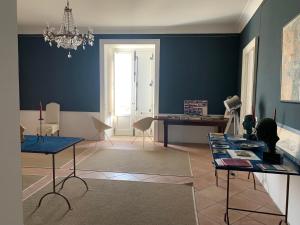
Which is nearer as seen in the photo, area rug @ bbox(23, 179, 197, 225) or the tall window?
area rug @ bbox(23, 179, 197, 225)

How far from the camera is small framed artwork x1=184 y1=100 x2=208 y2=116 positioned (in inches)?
236

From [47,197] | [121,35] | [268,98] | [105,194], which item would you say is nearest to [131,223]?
[105,194]

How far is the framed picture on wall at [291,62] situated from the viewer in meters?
2.33

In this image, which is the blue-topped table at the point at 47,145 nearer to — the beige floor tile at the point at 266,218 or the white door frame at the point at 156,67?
the beige floor tile at the point at 266,218

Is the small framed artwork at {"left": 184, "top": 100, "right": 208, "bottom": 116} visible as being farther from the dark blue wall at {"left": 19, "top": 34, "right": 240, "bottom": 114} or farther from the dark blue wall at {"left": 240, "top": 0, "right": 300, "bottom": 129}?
the dark blue wall at {"left": 240, "top": 0, "right": 300, "bottom": 129}

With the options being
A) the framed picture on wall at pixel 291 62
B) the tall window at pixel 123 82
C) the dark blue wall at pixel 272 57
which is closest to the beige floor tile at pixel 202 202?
the dark blue wall at pixel 272 57

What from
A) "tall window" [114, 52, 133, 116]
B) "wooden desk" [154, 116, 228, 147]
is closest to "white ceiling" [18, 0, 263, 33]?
"tall window" [114, 52, 133, 116]

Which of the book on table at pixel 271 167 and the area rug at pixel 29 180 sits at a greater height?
the book on table at pixel 271 167

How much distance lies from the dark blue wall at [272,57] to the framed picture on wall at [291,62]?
8cm

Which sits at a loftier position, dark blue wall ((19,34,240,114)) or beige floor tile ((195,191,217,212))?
dark blue wall ((19,34,240,114))

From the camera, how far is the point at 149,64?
675 centimetres

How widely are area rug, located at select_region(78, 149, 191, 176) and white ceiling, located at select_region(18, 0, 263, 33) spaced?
2744 mm

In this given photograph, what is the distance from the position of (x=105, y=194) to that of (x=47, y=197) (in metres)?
0.67

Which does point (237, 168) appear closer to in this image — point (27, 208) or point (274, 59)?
point (274, 59)
